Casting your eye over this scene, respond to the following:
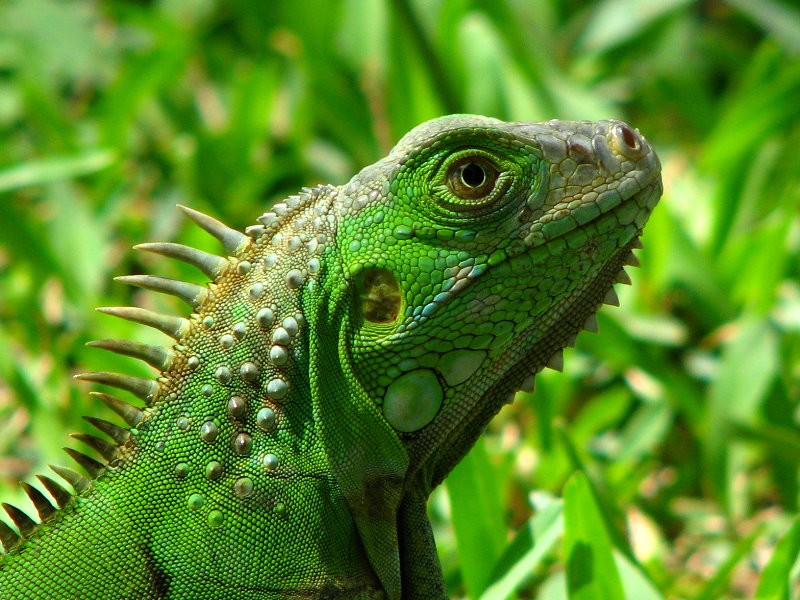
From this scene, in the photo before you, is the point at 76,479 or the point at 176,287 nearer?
the point at 76,479

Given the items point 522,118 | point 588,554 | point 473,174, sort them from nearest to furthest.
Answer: point 473,174
point 588,554
point 522,118

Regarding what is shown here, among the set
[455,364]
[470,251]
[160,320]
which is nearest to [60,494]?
[160,320]

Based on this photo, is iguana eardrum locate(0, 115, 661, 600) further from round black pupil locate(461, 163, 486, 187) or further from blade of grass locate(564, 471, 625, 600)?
blade of grass locate(564, 471, 625, 600)

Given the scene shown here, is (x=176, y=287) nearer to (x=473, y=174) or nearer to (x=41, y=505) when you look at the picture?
(x=41, y=505)

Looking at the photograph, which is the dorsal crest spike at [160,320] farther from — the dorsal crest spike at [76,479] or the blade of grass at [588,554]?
the blade of grass at [588,554]

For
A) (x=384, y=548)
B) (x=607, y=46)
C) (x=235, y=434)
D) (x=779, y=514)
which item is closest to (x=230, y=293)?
(x=235, y=434)

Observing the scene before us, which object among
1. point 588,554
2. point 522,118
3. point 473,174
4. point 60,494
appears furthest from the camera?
point 522,118
